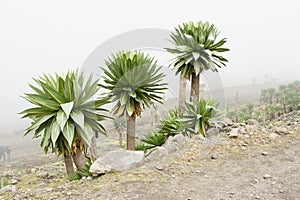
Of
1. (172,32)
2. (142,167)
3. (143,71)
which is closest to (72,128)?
(142,167)

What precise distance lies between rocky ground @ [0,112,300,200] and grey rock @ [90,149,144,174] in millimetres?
185

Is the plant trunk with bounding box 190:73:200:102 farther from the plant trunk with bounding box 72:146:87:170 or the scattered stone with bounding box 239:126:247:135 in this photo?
the plant trunk with bounding box 72:146:87:170

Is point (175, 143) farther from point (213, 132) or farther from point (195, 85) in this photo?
point (195, 85)

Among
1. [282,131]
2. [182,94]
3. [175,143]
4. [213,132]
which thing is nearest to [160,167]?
[175,143]

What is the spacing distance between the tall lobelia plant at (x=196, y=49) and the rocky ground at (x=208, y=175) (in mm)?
3163

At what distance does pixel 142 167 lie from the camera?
A: 622cm

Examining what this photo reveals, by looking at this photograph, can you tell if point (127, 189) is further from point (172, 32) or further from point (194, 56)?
point (172, 32)

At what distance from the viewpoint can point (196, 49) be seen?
9.93 m

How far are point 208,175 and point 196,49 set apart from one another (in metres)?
5.57

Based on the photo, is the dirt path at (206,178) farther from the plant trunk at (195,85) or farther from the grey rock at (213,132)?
the plant trunk at (195,85)

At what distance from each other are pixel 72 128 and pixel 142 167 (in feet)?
6.91

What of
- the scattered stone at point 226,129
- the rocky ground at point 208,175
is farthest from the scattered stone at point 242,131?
the scattered stone at point 226,129

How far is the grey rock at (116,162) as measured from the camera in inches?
239

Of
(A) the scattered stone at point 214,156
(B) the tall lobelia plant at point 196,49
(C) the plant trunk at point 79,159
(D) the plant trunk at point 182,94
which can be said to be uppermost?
(B) the tall lobelia plant at point 196,49
